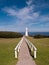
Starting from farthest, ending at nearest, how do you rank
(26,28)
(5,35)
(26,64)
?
(26,28) < (5,35) < (26,64)

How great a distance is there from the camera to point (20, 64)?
11.3 metres

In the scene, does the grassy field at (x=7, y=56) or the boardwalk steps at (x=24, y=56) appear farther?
the grassy field at (x=7, y=56)

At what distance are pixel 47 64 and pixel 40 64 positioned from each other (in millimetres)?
544

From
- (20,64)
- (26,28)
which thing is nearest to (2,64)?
(20,64)

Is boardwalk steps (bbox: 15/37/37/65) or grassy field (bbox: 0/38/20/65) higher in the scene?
boardwalk steps (bbox: 15/37/37/65)

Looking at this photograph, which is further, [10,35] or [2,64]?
[10,35]

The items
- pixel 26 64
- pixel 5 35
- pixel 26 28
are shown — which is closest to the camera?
pixel 26 64

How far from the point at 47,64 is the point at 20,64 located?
6.83 feet

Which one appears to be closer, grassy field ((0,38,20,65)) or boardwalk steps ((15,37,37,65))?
boardwalk steps ((15,37,37,65))

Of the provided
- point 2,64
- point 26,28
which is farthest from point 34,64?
point 26,28

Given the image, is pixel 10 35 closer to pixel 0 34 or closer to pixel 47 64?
pixel 0 34

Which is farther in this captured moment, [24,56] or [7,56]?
[7,56]

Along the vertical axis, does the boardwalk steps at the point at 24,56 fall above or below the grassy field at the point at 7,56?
above

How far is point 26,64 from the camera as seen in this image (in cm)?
1123
